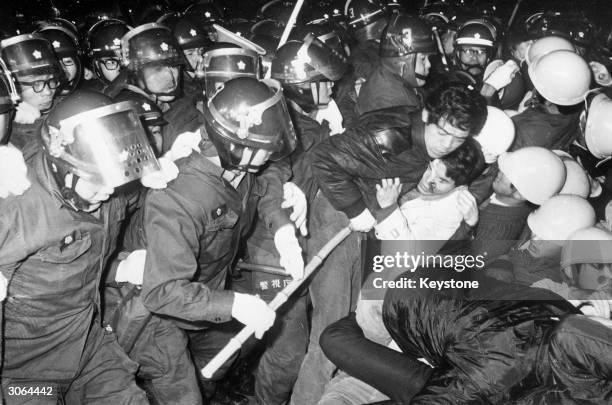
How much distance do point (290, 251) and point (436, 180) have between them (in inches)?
45.2

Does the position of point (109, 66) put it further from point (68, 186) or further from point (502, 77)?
point (502, 77)

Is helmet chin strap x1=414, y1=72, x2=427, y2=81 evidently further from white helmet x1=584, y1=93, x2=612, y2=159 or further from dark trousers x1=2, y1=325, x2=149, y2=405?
dark trousers x1=2, y1=325, x2=149, y2=405

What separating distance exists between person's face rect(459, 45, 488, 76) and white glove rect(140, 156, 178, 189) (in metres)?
4.57

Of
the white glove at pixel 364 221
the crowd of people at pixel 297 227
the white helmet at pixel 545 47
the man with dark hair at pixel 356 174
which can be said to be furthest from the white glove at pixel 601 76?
the white glove at pixel 364 221

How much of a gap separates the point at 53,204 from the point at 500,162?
10.2ft

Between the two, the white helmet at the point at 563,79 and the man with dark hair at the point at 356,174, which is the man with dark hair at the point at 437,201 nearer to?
the man with dark hair at the point at 356,174

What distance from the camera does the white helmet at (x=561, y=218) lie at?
3.12 metres

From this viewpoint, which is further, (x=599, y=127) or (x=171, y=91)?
(x=171, y=91)

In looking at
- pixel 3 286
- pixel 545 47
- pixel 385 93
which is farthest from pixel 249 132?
pixel 545 47

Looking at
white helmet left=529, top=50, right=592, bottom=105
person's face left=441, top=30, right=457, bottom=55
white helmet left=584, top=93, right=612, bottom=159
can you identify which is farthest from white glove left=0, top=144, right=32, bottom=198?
person's face left=441, top=30, right=457, bottom=55

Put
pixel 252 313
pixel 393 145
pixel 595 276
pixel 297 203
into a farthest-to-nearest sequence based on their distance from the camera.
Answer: pixel 297 203, pixel 393 145, pixel 595 276, pixel 252 313

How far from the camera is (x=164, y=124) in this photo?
3873mm

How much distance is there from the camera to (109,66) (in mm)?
5312

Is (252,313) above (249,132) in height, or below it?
below
